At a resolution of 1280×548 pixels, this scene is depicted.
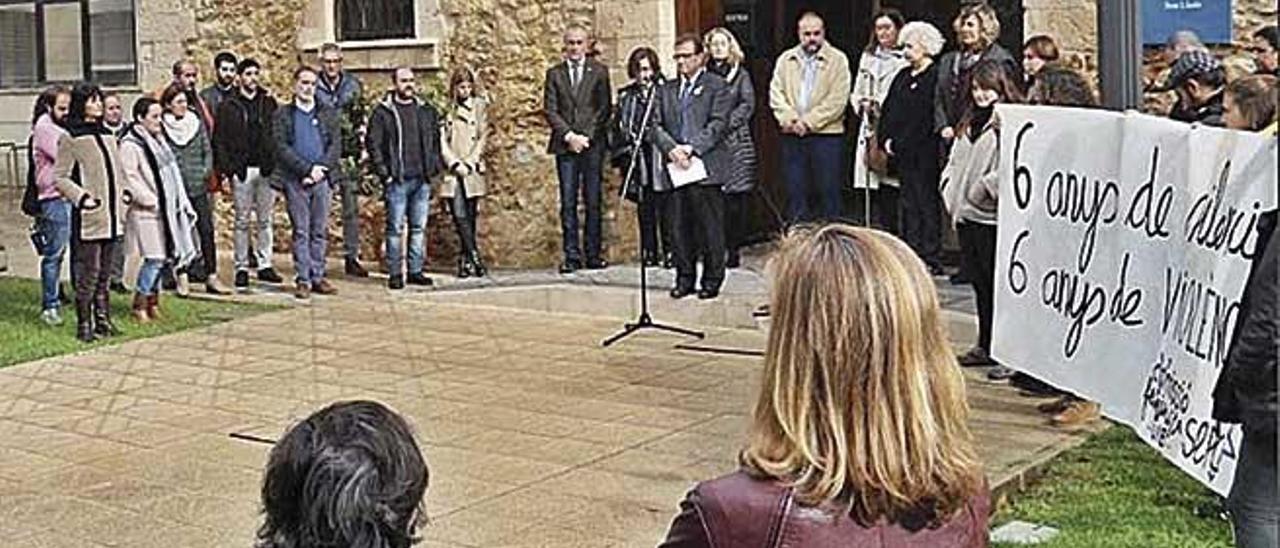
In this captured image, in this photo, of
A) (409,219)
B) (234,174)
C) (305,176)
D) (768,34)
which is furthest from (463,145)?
(768,34)

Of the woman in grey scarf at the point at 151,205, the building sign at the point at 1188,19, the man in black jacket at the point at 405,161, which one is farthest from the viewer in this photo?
the man in black jacket at the point at 405,161

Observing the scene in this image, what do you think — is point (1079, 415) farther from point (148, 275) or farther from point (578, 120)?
point (148, 275)

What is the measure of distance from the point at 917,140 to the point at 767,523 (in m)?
9.05

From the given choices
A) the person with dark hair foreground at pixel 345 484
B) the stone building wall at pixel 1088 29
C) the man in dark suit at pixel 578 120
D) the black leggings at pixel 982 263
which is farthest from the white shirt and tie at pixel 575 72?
the person with dark hair foreground at pixel 345 484

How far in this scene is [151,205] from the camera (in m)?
11.5

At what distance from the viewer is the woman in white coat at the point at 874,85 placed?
11.6 meters

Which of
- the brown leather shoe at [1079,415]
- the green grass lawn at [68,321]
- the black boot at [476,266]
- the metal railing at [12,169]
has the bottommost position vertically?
the brown leather shoe at [1079,415]

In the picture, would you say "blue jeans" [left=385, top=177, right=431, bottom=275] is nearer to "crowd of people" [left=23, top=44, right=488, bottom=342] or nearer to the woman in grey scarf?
"crowd of people" [left=23, top=44, right=488, bottom=342]

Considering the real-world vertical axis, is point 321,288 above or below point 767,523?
below

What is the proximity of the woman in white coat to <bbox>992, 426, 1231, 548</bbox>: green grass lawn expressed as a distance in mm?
4679

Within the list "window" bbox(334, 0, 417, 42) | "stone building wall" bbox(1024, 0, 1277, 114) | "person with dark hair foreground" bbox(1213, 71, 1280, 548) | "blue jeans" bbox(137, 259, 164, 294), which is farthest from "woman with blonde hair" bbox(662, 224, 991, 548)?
"window" bbox(334, 0, 417, 42)

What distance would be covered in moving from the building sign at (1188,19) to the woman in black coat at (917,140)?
1527mm

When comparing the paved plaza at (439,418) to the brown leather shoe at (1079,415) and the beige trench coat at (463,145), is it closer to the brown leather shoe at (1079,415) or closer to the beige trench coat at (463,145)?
the brown leather shoe at (1079,415)

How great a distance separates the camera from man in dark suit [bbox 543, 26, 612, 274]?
12.7 metres
